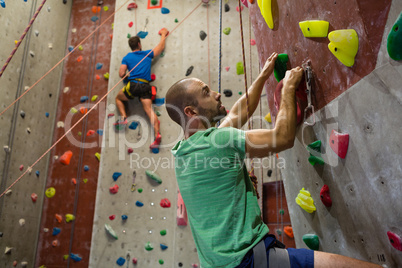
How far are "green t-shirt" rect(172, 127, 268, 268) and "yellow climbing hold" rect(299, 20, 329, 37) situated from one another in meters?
0.43

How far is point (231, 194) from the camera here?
3.97 feet

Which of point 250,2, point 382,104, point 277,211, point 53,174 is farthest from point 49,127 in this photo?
point 382,104

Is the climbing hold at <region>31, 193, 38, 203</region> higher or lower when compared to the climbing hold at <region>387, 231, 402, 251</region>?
higher

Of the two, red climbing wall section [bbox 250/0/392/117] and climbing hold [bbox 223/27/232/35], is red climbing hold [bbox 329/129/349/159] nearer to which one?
red climbing wall section [bbox 250/0/392/117]

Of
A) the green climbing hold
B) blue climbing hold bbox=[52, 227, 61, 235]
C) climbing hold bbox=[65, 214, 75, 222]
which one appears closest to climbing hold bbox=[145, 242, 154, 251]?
climbing hold bbox=[65, 214, 75, 222]

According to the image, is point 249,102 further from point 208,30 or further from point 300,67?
point 208,30

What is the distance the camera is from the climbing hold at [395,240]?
1.04 metres

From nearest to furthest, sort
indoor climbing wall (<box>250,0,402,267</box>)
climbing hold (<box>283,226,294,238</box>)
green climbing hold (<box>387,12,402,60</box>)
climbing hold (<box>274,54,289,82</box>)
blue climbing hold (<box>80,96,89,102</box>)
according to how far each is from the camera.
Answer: green climbing hold (<box>387,12,402,60</box>)
indoor climbing wall (<box>250,0,402,267</box>)
climbing hold (<box>274,54,289,82</box>)
climbing hold (<box>283,226,294,238</box>)
blue climbing hold (<box>80,96,89,102</box>)

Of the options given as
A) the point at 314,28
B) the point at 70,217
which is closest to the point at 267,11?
the point at 314,28

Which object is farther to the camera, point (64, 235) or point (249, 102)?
point (64, 235)

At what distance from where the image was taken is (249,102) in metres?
1.70

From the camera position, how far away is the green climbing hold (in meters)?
0.84

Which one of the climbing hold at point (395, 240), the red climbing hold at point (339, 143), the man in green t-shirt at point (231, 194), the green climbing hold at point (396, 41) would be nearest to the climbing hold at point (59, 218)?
the man in green t-shirt at point (231, 194)

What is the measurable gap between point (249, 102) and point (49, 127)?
3.31 metres
